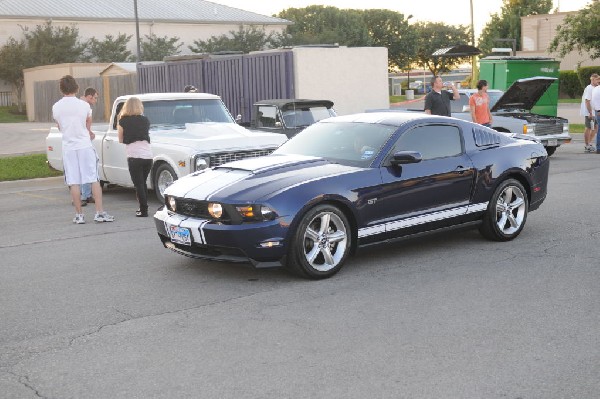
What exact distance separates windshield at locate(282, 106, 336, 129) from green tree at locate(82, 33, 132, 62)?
1968 inches

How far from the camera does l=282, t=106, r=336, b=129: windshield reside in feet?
48.6

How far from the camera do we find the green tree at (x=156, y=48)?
63812 millimetres

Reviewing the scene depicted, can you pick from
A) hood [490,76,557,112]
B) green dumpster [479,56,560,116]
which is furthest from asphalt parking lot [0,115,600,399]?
green dumpster [479,56,560,116]

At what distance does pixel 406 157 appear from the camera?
7848mm

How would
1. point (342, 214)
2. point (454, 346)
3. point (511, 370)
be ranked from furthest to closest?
→ point (342, 214) < point (454, 346) < point (511, 370)

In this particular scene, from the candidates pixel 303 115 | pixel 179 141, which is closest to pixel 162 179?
pixel 179 141

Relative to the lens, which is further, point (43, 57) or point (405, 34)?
point (405, 34)

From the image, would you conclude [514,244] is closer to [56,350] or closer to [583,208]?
[583,208]

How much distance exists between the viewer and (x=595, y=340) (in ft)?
18.0

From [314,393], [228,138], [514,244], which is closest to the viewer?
[314,393]

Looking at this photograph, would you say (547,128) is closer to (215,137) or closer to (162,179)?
(215,137)

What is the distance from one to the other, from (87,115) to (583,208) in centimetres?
660

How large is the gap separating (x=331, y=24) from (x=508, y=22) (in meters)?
24.3

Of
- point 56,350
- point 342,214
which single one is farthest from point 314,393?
point 342,214
